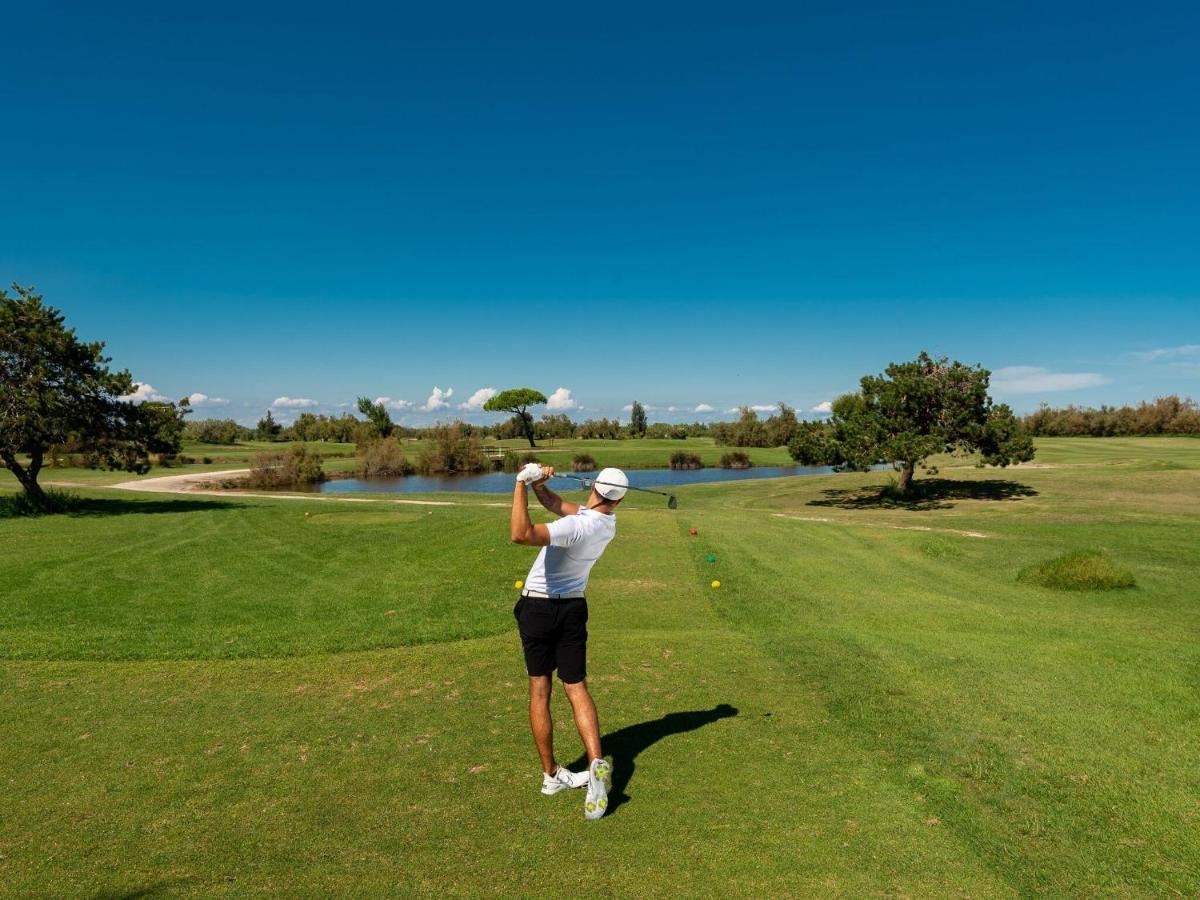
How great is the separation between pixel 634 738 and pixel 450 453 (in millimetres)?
62454

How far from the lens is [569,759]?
6059 mm

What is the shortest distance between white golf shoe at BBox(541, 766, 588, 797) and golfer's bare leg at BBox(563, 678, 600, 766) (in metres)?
0.20

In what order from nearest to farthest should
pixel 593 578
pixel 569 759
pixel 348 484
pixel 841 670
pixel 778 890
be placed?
pixel 778 890 < pixel 569 759 < pixel 841 670 < pixel 593 578 < pixel 348 484

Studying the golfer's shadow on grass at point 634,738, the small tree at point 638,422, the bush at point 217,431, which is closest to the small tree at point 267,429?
the bush at point 217,431

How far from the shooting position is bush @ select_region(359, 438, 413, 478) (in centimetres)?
6322

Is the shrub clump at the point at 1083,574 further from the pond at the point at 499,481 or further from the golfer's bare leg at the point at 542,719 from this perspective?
the pond at the point at 499,481

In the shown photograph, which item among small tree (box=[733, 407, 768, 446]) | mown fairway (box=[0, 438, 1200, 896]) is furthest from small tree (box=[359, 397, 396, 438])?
mown fairway (box=[0, 438, 1200, 896])

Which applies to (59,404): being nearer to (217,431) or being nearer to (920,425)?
(920,425)

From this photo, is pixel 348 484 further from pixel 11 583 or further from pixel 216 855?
pixel 216 855

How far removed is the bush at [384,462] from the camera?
63219 mm

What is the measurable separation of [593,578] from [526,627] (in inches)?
340

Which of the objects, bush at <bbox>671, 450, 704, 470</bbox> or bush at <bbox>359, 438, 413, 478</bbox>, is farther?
bush at <bbox>671, 450, 704, 470</bbox>

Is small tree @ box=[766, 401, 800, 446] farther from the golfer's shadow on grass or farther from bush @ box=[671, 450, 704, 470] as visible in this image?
the golfer's shadow on grass

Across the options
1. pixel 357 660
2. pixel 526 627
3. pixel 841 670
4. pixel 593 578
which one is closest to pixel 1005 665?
pixel 841 670
